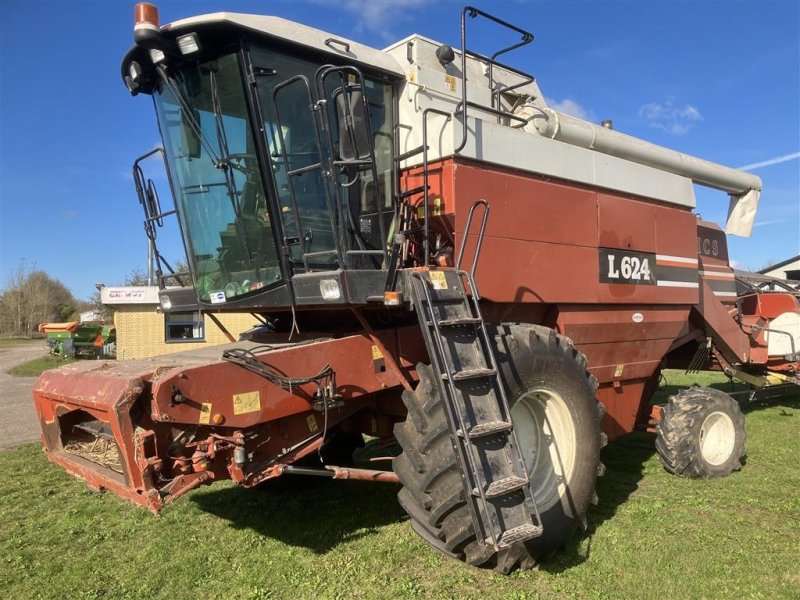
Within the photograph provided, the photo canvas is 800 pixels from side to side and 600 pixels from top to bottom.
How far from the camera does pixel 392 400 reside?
4594 mm

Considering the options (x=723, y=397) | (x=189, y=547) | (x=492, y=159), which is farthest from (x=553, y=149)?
(x=189, y=547)

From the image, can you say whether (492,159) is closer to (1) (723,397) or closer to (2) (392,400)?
(2) (392,400)

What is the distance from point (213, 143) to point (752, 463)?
6081 mm

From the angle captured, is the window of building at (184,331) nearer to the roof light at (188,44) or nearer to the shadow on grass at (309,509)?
the shadow on grass at (309,509)

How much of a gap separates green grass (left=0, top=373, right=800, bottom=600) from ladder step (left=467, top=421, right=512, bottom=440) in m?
0.97

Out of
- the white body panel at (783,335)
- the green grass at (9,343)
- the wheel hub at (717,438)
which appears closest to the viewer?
the wheel hub at (717,438)

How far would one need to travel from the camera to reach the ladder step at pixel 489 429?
3.35 m

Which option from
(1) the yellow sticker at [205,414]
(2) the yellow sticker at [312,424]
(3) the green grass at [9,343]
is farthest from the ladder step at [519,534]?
(3) the green grass at [9,343]

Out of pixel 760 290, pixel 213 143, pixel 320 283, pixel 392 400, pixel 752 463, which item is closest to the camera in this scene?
pixel 320 283

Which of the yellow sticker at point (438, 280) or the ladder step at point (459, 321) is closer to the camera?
the ladder step at point (459, 321)

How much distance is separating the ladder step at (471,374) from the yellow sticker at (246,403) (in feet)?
3.58

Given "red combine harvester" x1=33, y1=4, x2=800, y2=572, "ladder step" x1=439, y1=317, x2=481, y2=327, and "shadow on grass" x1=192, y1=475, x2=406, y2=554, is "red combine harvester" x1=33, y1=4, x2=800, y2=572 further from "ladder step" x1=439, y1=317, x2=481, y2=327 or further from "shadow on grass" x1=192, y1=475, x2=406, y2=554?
"shadow on grass" x1=192, y1=475, x2=406, y2=554

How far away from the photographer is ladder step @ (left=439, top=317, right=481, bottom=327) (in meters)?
3.63

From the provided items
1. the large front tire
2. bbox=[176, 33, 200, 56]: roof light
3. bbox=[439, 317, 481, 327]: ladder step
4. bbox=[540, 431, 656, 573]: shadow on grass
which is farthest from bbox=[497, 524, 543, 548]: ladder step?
bbox=[176, 33, 200, 56]: roof light
